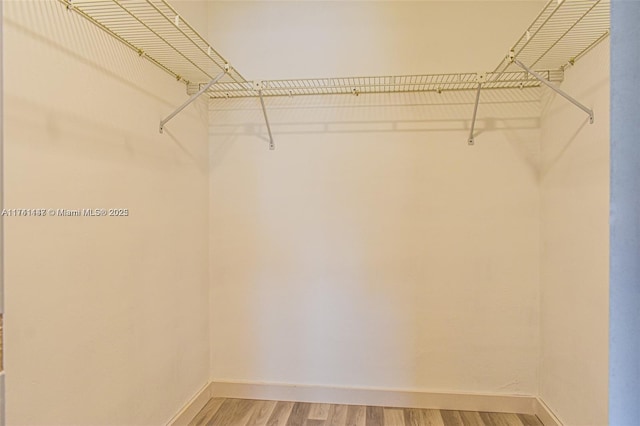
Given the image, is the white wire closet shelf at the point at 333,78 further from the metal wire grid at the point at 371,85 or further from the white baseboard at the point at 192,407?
the white baseboard at the point at 192,407

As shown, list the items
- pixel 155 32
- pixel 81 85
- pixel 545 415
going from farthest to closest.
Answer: pixel 545 415
pixel 155 32
pixel 81 85

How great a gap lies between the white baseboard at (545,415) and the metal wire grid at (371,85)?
1653 mm

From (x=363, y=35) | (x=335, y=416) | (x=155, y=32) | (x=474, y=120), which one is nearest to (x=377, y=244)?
(x=474, y=120)

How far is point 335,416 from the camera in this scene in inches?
70.0

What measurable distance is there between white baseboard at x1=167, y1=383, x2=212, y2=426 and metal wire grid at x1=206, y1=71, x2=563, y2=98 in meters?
1.69

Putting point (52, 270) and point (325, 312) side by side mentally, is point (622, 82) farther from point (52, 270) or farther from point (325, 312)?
point (325, 312)

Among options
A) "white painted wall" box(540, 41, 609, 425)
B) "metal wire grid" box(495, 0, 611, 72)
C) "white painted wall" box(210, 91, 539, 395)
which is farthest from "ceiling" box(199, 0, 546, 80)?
"white painted wall" box(540, 41, 609, 425)

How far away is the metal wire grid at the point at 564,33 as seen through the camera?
1.17 m

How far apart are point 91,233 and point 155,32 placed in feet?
2.48

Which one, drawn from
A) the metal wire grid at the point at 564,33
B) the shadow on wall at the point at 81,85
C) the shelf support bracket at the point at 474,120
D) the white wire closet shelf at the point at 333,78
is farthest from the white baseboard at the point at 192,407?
the metal wire grid at the point at 564,33

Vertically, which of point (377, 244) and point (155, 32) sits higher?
point (155, 32)

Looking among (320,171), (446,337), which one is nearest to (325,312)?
(446,337)

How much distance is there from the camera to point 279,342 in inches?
76.6

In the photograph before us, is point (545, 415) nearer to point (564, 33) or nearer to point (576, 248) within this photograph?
point (576, 248)
